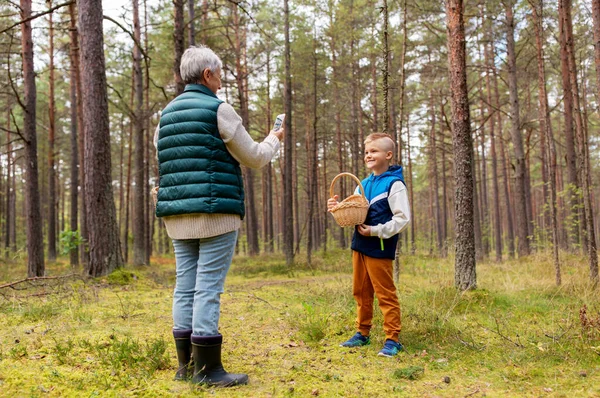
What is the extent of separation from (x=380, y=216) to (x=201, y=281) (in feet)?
5.41

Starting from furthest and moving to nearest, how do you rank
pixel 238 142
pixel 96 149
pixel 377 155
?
1. pixel 96 149
2. pixel 377 155
3. pixel 238 142

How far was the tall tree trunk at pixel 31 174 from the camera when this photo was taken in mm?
9430

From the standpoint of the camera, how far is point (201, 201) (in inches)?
104

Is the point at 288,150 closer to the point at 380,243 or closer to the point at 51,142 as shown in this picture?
the point at 51,142

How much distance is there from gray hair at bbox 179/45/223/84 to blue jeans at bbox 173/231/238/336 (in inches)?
46.3

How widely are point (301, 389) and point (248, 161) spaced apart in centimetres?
158

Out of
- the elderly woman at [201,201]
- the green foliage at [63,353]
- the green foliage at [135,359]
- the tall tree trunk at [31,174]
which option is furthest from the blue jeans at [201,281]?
the tall tree trunk at [31,174]

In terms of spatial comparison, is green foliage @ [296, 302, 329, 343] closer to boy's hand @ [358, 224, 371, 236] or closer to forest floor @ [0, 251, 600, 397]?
forest floor @ [0, 251, 600, 397]

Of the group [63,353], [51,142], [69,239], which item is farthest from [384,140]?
[51,142]

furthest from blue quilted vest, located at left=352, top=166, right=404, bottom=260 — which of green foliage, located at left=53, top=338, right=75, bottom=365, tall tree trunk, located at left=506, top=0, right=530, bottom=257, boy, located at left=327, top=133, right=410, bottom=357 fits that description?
tall tree trunk, located at left=506, top=0, right=530, bottom=257

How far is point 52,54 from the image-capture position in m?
15.9

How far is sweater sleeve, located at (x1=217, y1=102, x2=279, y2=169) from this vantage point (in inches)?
107

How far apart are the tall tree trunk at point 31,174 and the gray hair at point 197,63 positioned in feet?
27.4

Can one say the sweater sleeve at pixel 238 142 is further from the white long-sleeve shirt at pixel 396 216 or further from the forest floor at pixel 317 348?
the forest floor at pixel 317 348
